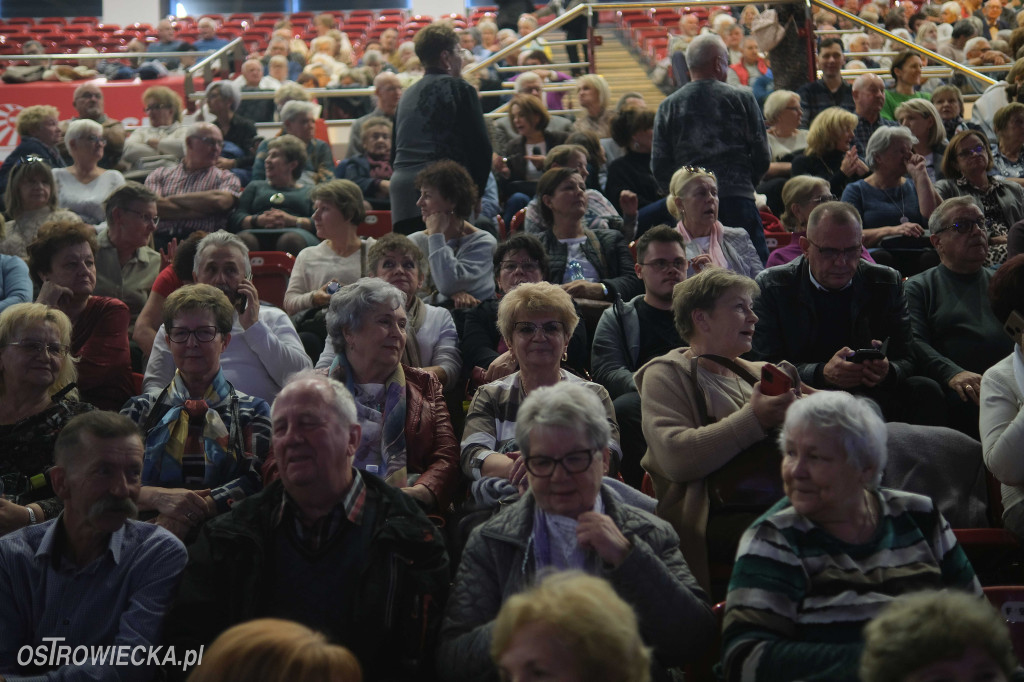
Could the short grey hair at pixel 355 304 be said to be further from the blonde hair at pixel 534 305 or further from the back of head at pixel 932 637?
the back of head at pixel 932 637

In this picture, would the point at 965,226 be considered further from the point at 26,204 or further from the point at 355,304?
the point at 26,204

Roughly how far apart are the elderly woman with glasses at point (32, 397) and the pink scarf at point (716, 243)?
2.57 meters

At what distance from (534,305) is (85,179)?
3905 millimetres

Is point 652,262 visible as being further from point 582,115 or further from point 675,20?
point 675,20

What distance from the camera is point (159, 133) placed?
24.6 ft

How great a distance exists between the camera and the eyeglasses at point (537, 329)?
3201 mm

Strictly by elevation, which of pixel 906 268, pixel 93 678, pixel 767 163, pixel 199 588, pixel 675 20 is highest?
pixel 675 20

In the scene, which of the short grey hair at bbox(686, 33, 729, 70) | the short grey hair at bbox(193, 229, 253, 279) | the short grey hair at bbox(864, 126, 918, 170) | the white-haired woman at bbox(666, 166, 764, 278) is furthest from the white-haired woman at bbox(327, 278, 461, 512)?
the short grey hair at bbox(864, 126, 918, 170)

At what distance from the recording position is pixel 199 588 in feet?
7.80

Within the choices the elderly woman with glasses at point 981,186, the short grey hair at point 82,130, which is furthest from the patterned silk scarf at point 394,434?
the short grey hair at point 82,130

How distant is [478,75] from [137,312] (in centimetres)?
488

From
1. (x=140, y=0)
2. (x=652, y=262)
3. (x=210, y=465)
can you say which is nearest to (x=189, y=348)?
(x=210, y=465)

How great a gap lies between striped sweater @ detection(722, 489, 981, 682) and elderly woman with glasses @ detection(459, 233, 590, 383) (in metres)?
1.71

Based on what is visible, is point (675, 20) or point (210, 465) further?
point (675, 20)
